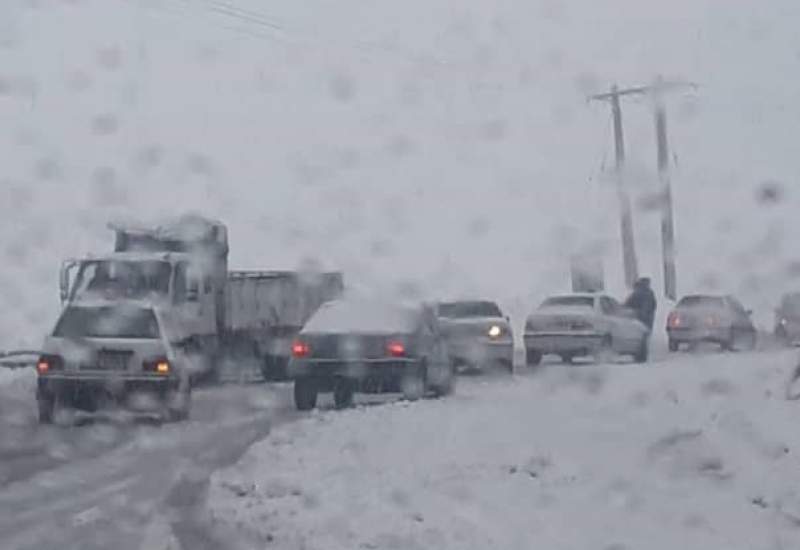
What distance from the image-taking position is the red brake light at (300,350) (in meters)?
25.1

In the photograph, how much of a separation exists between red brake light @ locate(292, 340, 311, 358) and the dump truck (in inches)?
60.2

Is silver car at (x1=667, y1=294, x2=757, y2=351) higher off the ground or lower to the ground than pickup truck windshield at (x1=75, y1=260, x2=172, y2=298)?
lower

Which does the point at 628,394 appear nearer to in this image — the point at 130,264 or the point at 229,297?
the point at 130,264

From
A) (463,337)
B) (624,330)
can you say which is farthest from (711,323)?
(463,337)

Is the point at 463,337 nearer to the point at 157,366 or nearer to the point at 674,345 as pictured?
the point at 674,345

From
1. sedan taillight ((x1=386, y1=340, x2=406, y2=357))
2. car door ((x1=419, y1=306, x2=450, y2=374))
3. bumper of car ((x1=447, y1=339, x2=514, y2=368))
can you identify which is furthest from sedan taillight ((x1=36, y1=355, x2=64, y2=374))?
bumper of car ((x1=447, y1=339, x2=514, y2=368))

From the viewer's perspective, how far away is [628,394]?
22719mm

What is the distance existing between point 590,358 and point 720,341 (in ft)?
19.4

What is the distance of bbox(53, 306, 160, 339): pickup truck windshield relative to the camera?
23828 mm

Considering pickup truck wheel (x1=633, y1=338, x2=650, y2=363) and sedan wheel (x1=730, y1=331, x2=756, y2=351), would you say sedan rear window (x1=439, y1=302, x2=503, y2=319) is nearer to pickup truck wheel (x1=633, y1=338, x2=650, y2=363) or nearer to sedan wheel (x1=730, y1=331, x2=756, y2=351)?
pickup truck wheel (x1=633, y1=338, x2=650, y2=363)

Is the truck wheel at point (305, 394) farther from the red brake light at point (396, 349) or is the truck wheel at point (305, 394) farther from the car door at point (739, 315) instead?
the car door at point (739, 315)

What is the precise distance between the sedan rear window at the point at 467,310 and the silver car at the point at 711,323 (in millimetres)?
7454

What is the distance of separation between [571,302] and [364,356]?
13.1 metres

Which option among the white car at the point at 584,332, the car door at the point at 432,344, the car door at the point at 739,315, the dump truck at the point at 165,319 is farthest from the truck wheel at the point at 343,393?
the car door at the point at 739,315
